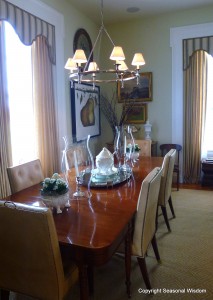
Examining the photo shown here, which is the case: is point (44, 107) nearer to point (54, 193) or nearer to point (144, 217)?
point (54, 193)

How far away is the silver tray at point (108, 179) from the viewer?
2.29 meters

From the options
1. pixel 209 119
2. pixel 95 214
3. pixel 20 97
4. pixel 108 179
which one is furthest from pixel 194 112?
pixel 95 214

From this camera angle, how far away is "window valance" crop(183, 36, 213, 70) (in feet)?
13.9

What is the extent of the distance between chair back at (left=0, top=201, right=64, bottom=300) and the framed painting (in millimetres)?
2854

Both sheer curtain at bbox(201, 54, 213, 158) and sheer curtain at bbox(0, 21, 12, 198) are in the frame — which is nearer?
sheer curtain at bbox(0, 21, 12, 198)

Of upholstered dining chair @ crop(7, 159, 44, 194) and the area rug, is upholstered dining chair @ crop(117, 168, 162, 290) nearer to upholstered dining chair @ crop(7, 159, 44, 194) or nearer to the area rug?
the area rug

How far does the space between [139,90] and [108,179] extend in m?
2.85

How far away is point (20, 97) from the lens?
3154 mm

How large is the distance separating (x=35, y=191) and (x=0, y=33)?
67.9 inches

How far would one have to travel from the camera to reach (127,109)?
194 inches

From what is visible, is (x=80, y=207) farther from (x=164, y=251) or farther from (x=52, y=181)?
(x=164, y=251)

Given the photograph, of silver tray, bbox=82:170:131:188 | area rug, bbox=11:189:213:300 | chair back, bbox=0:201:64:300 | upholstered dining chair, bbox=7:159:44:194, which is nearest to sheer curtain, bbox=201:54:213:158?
area rug, bbox=11:189:213:300

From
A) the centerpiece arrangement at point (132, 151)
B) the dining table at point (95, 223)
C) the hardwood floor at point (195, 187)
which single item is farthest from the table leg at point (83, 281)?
the hardwood floor at point (195, 187)

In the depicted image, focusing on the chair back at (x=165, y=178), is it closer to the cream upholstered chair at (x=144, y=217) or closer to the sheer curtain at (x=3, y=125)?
the cream upholstered chair at (x=144, y=217)
